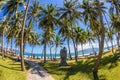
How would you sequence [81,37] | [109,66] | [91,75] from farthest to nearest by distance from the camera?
[81,37]
[109,66]
[91,75]

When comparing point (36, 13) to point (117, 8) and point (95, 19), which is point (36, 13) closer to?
point (95, 19)

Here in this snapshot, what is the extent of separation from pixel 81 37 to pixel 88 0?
23910 millimetres

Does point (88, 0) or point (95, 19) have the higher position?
point (88, 0)

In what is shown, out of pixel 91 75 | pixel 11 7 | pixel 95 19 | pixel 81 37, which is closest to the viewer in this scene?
pixel 91 75

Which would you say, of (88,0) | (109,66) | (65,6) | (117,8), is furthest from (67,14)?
(109,66)

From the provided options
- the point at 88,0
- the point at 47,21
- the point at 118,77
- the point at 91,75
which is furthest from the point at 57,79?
the point at 88,0

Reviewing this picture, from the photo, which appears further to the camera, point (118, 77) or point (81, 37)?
point (81, 37)

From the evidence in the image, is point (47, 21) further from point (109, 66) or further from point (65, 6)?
point (109, 66)

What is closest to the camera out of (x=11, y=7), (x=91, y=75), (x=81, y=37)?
(x=91, y=75)

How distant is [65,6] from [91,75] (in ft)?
83.1

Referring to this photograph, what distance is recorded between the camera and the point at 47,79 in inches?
1180

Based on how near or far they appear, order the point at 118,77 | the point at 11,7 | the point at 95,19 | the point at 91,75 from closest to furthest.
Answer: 1. the point at 118,77
2. the point at 91,75
3. the point at 11,7
4. the point at 95,19

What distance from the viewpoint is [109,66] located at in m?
35.0

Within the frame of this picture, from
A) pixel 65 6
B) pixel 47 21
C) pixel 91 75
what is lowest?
pixel 91 75
